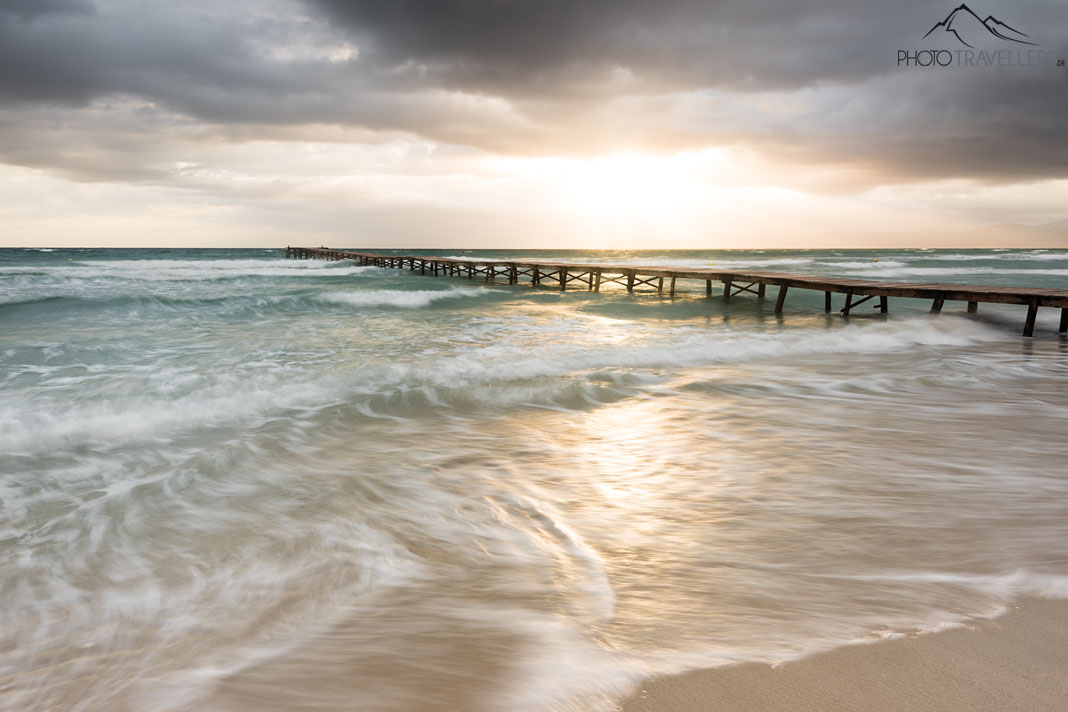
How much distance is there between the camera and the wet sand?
206cm

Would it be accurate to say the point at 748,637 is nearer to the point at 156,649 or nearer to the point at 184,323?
the point at 156,649

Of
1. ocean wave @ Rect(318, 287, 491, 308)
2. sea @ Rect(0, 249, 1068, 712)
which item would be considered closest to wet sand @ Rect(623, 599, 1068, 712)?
sea @ Rect(0, 249, 1068, 712)

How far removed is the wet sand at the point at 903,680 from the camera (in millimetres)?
2061

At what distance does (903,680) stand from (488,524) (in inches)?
90.8

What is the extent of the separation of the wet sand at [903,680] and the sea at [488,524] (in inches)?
3.7

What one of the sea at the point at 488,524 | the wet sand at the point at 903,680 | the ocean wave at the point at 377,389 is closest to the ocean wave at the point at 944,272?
the ocean wave at the point at 377,389

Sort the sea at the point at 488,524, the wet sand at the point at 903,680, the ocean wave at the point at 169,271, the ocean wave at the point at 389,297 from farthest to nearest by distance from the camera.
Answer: the ocean wave at the point at 169,271 < the ocean wave at the point at 389,297 < the sea at the point at 488,524 < the wet sand at the point at 903,680

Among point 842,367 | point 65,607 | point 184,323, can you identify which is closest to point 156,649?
point 65,607

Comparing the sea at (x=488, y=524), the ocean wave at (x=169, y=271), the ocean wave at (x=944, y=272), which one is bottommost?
the sea at (x=488, y=524)

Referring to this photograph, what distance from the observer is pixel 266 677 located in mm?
2365

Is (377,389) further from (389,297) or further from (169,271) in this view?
(169,271)

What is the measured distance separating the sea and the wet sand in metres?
0.09

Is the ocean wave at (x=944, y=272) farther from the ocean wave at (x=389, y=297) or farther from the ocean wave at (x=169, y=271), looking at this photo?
the ocean wave at (x=169, y=271)

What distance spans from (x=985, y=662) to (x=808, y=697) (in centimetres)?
74
